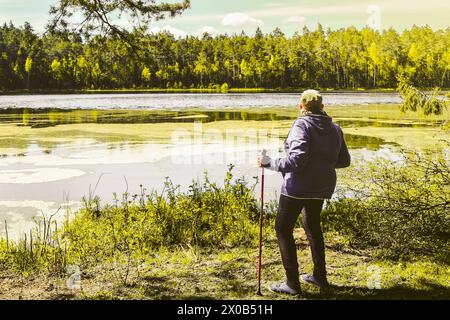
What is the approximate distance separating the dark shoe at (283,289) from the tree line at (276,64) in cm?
6663

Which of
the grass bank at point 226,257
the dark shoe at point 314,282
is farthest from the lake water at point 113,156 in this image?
the dark shoe at point 314,282

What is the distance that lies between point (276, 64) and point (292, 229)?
84510mm

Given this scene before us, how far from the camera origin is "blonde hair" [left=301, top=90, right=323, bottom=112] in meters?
3.96

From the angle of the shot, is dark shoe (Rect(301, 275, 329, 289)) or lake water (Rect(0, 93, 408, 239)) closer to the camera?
dark shoe (Rect(301, 275, 329, 289))

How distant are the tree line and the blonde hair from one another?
2622 inches

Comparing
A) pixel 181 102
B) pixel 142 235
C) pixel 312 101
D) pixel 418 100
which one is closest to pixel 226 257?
pixel 142 235

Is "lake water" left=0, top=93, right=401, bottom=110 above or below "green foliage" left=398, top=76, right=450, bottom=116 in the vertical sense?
below

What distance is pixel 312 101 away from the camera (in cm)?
396

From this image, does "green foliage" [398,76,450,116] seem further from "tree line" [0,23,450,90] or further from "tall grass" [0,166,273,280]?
"tree line" [0,23,450,90]

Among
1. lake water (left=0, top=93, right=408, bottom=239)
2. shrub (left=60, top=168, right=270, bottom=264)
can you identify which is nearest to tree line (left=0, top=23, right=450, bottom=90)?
lake water (left=0, top=93, right=408, bottom=239)

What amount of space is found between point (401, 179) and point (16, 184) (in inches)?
329

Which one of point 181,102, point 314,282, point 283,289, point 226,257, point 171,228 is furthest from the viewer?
point 181,102

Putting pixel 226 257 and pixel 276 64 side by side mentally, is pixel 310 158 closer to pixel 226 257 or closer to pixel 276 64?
pixel 226 257
